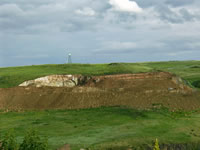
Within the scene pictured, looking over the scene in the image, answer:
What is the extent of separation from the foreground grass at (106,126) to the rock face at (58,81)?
21.7m

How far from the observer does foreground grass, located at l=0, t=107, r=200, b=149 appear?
31.2 meters

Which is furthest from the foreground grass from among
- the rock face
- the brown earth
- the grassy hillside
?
the grassy hillside

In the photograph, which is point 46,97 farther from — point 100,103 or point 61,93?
point 100,103

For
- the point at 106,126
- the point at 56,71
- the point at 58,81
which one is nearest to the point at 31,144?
the point at 106,126

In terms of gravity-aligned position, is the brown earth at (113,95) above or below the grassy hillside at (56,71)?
below

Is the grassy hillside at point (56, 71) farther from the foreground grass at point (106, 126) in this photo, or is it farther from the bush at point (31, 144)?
the bush at point (31, 144)

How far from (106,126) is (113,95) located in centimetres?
1983

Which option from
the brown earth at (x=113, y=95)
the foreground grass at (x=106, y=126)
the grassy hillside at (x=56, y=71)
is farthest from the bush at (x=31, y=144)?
the grassy hillside at (x=56, y=71)

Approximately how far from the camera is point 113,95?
57781 mm

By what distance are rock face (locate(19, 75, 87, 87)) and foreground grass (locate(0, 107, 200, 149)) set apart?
21.7 meters

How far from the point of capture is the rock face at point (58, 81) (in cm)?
7319

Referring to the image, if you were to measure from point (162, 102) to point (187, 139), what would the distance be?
20.1 meters

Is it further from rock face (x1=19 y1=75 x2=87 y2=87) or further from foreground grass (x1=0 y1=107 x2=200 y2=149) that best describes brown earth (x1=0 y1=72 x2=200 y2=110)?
rock face (x1=19 y1=75 x2=87 y2=87)

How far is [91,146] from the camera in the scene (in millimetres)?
28703
